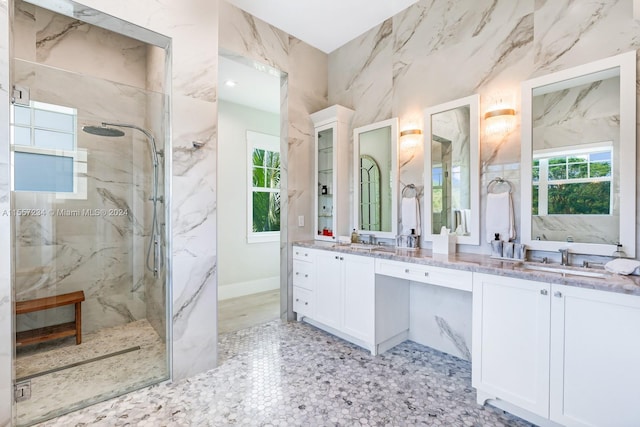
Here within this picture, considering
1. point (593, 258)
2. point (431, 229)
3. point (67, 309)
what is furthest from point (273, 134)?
point (593, 258)

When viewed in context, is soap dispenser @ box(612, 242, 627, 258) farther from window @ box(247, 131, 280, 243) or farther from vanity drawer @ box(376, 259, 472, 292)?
window @ box(247, 131, 280, 243)

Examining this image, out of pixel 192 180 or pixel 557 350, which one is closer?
pixel 557 350

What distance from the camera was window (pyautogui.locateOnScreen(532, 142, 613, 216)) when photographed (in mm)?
1949

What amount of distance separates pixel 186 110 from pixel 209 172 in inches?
19.7

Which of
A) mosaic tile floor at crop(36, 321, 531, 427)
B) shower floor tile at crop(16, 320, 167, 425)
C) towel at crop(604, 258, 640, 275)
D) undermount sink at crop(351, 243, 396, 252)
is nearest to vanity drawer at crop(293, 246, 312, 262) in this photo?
undermount sink at crop(351, 243, 396, 252)

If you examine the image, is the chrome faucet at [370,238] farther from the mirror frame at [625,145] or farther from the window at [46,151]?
the window at [46,151]

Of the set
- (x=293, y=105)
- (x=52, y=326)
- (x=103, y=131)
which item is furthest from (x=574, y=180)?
(x=52, y=326)

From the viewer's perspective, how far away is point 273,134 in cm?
518

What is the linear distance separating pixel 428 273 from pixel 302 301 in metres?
1.56

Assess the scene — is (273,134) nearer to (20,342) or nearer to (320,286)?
(320,286)

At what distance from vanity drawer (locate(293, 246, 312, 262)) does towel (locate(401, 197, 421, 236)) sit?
1.03 metres

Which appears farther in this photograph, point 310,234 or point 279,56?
point 310,234

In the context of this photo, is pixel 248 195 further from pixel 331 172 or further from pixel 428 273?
pixel 428 273

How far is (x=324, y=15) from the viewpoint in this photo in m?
3.11
